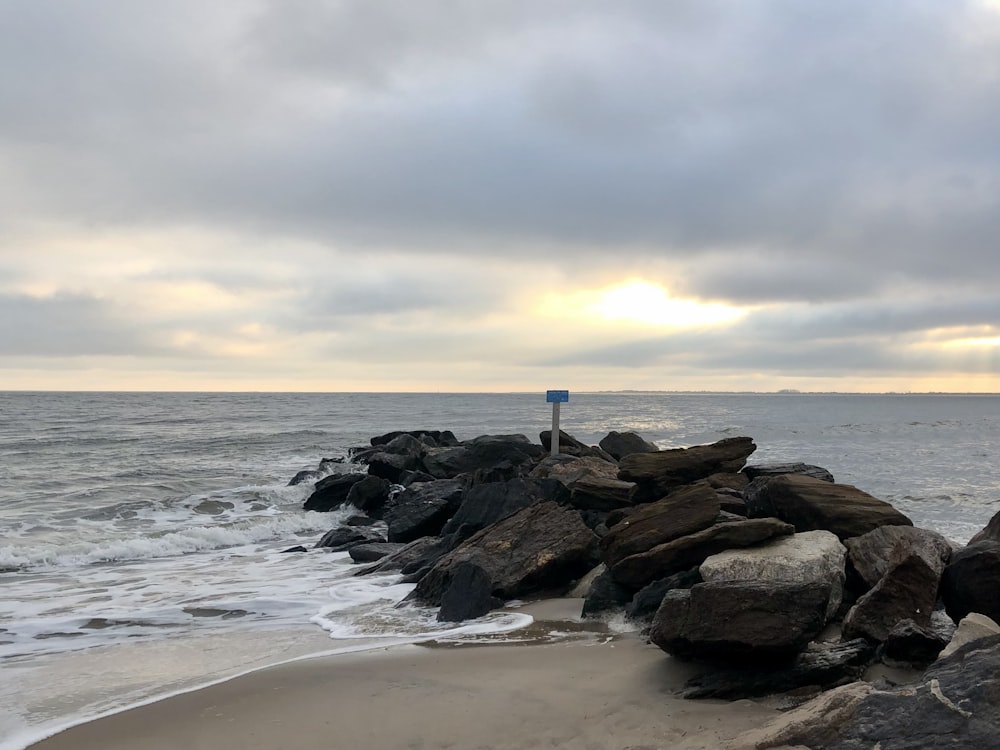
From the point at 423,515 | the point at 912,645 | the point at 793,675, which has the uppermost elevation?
the point at 912,645

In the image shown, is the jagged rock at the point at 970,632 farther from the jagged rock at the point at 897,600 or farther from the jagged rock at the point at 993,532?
the jagged rock at the point at 993,532

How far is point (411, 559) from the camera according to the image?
10.8 meters

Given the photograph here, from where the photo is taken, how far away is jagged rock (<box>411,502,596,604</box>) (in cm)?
848

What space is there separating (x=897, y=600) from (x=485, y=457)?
14303 mm

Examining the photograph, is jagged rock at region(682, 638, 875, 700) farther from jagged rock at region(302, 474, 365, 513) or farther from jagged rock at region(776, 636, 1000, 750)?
jagged rock at region(302, 474, 365, 513)

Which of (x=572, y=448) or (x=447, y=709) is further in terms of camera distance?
(x=572, y=448)

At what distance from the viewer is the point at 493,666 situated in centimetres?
602

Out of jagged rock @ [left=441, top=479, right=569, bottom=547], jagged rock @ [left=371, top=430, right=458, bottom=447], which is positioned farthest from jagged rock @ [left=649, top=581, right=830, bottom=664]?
jagged rock @ [left=371, top=430, right=458, bottom=447]

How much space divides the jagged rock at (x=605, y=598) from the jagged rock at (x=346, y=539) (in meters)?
6.38

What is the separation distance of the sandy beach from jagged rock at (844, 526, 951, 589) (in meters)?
2.07

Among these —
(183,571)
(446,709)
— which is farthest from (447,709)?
(183,571)

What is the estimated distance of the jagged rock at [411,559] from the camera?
1039 cm

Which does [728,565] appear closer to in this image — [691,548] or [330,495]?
[691,548]

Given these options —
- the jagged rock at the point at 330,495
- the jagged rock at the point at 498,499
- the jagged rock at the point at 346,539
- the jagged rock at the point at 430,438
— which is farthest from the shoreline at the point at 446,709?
the jagged rock at the point at 430,438
